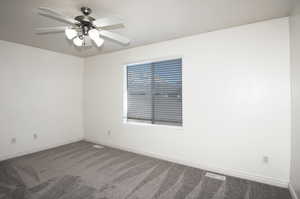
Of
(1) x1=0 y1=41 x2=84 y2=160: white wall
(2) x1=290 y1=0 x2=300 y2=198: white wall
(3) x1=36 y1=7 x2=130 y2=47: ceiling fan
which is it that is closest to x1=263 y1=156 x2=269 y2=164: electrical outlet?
(2) x1=290 y1=0 x2=300 y2=198: white wall

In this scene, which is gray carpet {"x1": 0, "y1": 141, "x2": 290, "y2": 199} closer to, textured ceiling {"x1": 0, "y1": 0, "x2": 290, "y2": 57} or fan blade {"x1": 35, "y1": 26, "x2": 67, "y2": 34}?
fan blade {"x1": 35, "y1": 26, "x2": 67, "y2": 34}

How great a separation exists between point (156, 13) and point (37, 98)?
334 centimetres

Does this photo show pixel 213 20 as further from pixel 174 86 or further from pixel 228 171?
pixel 228 171

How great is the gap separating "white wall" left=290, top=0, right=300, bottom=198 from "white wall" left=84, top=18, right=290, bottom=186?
0.16m

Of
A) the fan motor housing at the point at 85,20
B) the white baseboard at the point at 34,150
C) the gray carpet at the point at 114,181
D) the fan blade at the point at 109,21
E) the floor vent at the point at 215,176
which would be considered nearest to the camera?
the fan blade at the point at 109,21

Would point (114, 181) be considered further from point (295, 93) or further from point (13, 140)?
point (295, 93)

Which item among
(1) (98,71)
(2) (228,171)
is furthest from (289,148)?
(1) (98,71)

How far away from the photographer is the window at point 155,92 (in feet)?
10.6

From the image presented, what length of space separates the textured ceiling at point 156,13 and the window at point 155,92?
80cm

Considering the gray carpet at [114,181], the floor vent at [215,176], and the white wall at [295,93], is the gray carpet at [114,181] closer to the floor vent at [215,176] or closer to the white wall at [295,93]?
the floor vent at [215,176]

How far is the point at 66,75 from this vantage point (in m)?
4.18

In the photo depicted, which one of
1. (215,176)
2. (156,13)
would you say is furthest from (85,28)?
(215,176)

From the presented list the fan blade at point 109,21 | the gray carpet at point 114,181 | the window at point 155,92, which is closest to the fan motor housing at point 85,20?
the fan blade at point 109,21

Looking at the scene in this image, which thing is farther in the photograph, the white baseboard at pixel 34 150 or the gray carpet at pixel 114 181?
the white baseboard at pixel 34 150
